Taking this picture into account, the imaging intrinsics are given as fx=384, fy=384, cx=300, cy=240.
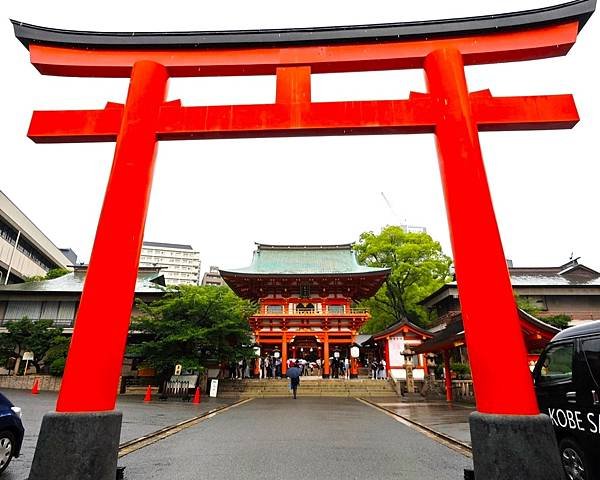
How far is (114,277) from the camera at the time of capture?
4.66 meters

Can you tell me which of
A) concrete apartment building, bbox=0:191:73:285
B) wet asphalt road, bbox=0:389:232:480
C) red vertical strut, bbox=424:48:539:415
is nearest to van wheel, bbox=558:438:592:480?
red vertical strut, bbox=424:48:539:415

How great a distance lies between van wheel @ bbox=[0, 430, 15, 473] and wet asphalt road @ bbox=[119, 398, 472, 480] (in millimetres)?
1393

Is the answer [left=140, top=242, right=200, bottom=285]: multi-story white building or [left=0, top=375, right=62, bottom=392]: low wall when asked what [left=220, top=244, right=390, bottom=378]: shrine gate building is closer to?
[left=0, top=375, right=62, bottom=392]: low wall

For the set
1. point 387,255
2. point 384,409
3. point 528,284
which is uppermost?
point 387,255

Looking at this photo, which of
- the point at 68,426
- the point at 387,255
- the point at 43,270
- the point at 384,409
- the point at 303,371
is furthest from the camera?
the point at 43,270

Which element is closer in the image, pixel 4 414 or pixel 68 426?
pixel 68 426

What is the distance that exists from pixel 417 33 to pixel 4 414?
25.6ft

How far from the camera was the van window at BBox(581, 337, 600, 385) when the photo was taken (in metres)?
4.41

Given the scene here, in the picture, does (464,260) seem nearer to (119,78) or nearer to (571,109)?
(571,109)

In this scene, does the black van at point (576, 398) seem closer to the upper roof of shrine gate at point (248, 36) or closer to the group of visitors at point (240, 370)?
the upper roof of shrine gate at point (248, 36)

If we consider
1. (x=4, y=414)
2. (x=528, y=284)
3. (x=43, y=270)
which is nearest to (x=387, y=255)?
(x=528, y=284)

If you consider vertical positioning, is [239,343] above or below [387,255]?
below

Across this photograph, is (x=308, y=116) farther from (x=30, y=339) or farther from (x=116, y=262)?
(x=30, y=339)

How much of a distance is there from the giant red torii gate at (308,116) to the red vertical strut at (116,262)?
0.6 inches
